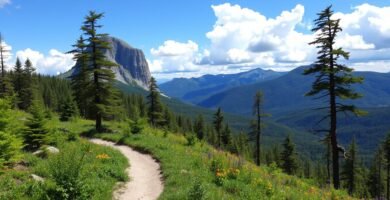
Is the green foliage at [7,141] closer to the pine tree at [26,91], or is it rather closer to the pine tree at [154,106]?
the pine tree at [154,106]

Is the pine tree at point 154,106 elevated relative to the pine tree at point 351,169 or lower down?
elevated

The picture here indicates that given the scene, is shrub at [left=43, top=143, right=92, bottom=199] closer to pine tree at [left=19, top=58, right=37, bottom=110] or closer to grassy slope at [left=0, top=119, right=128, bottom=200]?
grassy slope at [left=0, top=119, right=128, bottom=200]

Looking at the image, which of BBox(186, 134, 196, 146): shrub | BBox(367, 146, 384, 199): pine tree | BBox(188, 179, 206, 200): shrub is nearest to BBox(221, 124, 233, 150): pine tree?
BBox(367, 146, 384, 199): pine tree

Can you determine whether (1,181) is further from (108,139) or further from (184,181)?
(108,139)

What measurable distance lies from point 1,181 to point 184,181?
6.57 meters

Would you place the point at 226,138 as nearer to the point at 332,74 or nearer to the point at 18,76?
the point at 18,76

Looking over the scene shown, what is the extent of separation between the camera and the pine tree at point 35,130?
20.9 meters

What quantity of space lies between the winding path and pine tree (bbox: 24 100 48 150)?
5252 mm

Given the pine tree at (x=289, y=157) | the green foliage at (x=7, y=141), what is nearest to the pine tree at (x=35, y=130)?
the green foliage at (x=7, y=141)

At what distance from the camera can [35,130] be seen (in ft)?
69.3

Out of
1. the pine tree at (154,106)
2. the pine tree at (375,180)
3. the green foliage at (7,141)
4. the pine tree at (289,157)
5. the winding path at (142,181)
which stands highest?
the green foliage at (7,141)

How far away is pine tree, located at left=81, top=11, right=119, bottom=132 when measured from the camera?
34688 millimetres

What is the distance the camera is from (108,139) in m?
30.4

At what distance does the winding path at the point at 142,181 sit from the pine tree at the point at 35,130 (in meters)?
5.25
